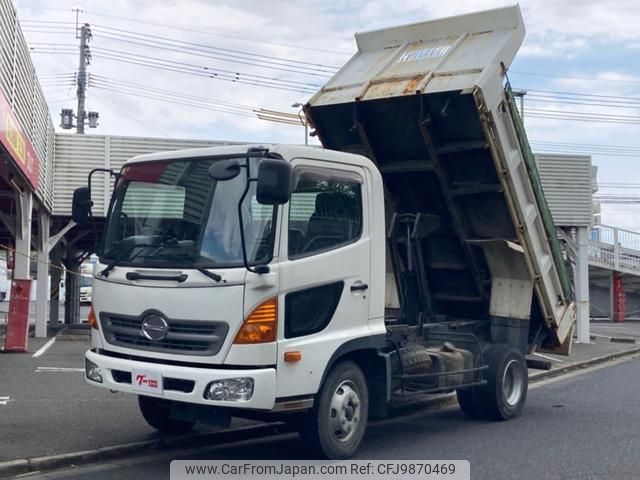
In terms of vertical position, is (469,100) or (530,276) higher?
(469,100)

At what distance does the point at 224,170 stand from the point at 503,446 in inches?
155

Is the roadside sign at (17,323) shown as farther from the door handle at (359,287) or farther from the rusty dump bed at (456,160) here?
the door handle at (359,287)

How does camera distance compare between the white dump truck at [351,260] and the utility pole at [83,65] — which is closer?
the white dump truck at [351,260]

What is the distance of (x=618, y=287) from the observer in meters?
34.3

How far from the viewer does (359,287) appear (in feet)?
24.7

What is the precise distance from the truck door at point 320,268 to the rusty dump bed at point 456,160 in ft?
5.04

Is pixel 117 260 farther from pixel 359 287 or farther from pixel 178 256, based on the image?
pixel 359 287

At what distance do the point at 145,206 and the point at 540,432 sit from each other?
486 centimetres

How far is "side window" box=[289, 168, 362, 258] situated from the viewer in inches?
276

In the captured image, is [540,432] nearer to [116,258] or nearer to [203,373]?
[203,373]

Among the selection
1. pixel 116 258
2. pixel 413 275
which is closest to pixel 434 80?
pixel 413 275

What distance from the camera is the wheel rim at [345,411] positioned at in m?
7.27

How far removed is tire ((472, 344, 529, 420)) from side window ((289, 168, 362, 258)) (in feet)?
9.36

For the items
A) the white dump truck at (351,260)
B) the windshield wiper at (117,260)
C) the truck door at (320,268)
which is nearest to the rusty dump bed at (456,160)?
the white dump truck at (351,260)
